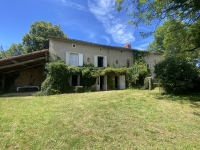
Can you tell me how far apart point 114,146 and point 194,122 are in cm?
303

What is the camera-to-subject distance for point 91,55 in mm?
13250

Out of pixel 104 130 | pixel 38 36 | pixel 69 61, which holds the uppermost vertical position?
pixel 38 36

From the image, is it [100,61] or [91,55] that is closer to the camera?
[91,55]

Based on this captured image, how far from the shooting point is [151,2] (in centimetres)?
739

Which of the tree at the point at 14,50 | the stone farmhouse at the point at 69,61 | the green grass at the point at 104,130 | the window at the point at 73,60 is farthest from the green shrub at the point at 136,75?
the tree at the point at 14,50

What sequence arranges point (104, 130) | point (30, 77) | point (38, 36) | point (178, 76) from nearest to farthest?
point (104, 130) → point (178, 76) → point (30, 77) → point (38, 36)

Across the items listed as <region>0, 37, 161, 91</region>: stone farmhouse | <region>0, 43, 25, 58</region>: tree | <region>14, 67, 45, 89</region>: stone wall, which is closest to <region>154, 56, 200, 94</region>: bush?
<region>0, 37, 161, 91</region>: stone farmhouse

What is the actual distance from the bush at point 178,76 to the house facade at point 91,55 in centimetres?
636

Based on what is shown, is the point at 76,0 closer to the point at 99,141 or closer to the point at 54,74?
the point at 54,74

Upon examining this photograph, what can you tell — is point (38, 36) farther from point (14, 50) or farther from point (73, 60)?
point (73, 60)

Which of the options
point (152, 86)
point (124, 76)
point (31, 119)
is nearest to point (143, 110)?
point (31, 119)

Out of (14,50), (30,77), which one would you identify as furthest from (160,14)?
(14,50)

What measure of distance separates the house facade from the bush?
636 centimetres

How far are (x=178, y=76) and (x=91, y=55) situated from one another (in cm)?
893
